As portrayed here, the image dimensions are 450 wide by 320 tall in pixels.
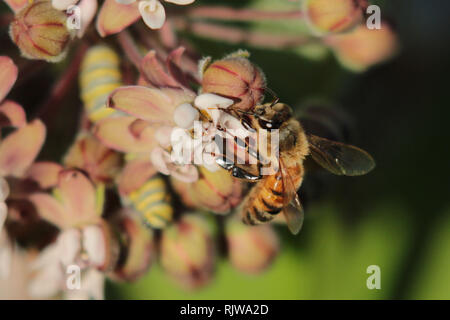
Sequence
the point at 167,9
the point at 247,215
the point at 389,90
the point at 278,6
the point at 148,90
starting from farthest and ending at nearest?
the point at 389,90, the point at 278,6, the point at 167,9, the point at 247,215, the point at 148,90

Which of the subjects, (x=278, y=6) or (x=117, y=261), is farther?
(x=278, y=6)

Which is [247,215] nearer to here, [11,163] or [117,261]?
[117,261]

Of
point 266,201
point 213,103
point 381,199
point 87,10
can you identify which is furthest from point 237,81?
point 381,199

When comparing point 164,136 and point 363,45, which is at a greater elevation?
point 363,45

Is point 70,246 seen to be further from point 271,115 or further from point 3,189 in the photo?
point 271,115

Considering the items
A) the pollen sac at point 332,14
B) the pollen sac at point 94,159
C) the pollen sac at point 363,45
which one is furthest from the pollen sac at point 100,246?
the pollen sac at point 363,45

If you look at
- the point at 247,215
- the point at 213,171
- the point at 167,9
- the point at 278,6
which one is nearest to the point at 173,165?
the point at 213,171

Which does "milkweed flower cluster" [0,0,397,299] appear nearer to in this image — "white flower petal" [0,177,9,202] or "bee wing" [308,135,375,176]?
"white flower petal" [0,177,9,202]
